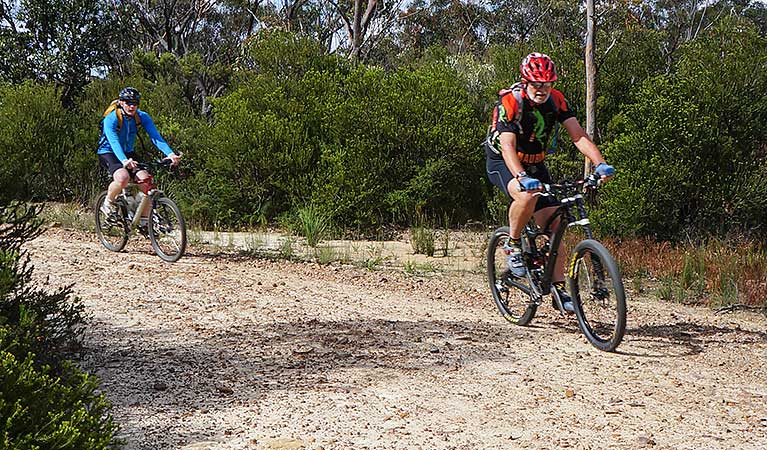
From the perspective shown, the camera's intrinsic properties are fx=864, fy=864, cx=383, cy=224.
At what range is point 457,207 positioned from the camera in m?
14.7

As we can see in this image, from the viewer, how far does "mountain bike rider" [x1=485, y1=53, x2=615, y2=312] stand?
5.86 metres

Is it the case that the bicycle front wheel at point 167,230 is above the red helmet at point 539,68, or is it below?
below

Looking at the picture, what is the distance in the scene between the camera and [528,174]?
20.6ft

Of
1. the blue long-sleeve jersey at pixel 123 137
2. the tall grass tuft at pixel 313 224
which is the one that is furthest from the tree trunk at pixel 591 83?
the blue long-sleeve jersey at pixel 123 137

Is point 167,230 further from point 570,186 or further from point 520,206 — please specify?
point 570,186

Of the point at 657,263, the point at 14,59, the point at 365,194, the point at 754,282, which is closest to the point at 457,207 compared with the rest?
the point at 365,194

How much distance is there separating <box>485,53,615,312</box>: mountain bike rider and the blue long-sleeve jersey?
475 centimetres

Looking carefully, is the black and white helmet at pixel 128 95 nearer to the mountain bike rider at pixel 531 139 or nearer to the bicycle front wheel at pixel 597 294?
the mountain bike rider at pixel 531 139

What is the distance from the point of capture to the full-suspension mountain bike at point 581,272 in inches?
222

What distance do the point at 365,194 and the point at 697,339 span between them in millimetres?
7391

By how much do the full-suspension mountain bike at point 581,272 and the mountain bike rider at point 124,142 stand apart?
481 centimetres

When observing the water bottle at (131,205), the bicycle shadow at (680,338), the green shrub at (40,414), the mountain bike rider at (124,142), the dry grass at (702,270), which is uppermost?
the mountain bike rider at (124,142)

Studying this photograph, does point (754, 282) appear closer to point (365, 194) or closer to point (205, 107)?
point (365, 194)

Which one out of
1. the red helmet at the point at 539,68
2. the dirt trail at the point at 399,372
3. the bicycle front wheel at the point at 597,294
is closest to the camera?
the dirt trail at the point at 399,372
